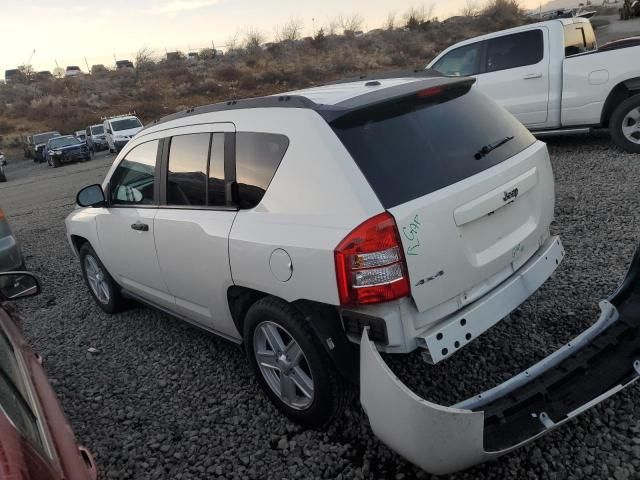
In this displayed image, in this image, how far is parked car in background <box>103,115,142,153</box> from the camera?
2398cm

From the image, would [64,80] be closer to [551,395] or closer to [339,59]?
[339,59]

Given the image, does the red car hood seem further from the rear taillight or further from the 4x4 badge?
the 4x4 badge

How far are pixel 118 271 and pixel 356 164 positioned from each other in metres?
2.77

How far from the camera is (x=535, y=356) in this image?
124 inches

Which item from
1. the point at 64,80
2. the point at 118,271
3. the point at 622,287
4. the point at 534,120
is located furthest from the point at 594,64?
the point at 64,80

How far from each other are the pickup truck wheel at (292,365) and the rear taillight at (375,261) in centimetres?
46

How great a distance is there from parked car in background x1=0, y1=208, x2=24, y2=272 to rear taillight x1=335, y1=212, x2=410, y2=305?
4519 mm

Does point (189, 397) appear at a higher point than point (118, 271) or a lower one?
lower

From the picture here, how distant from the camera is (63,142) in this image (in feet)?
82.5

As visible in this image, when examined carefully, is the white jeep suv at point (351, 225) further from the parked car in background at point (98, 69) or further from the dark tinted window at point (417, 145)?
the parked car in background at point (98, 69)

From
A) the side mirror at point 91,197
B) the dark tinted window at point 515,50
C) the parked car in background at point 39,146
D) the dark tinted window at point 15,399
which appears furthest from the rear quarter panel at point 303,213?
the parked car in background at point 39,146

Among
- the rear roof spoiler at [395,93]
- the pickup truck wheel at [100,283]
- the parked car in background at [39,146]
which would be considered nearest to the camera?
the rear roof spoiler at [395,93]

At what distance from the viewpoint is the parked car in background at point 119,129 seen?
78.7ft

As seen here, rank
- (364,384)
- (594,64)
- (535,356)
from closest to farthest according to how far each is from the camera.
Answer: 1. (364,384)
2. (535,356)
3. (594,64)
